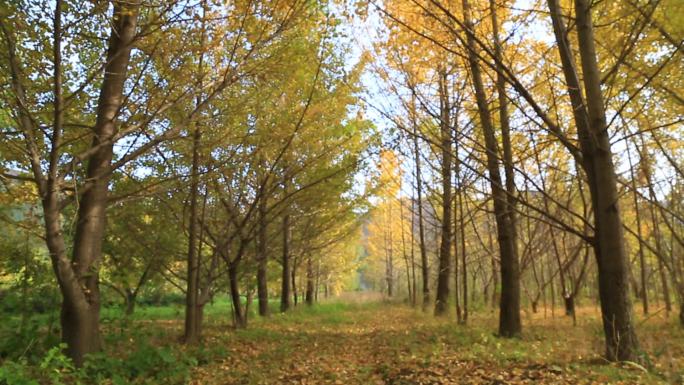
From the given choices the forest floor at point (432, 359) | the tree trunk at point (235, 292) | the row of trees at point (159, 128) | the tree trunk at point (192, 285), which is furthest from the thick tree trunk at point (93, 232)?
the tree trunk at point (235, 292)

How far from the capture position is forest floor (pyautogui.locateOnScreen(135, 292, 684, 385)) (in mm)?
4445

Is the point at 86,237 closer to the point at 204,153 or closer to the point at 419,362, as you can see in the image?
the point at 204,153

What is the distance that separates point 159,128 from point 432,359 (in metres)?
5.21

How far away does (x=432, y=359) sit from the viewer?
5582 millimetres

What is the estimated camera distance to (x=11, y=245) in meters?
6.61

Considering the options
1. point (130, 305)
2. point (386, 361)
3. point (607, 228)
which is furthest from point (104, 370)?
point (130, 305)

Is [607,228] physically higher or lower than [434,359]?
higher

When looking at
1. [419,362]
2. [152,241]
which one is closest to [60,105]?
[419,362]

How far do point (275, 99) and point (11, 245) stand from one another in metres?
4.58

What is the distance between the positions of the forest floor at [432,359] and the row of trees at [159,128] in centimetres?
150

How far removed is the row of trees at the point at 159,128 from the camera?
4145 mm

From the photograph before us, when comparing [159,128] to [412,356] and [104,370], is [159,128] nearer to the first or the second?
[104,370]

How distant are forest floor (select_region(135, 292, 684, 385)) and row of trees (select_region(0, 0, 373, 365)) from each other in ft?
4.91

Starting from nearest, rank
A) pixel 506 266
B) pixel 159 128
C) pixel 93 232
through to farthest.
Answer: pixel 93 232 < pixel 159 128 < pixel 506 266
